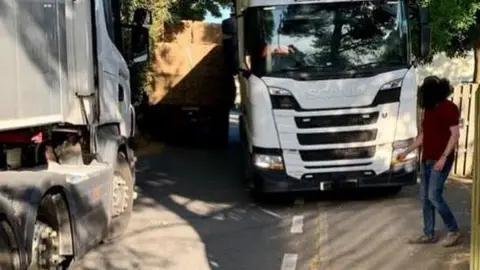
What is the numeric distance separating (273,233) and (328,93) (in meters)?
2.24

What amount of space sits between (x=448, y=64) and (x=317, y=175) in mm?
27047

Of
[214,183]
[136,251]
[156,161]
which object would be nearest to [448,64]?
[156,161]

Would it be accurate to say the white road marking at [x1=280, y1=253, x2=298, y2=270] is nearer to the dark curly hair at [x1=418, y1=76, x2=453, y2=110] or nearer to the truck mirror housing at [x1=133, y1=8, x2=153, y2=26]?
the dark curly hair at [x1=418, y1=76, x2=453, y2=110]

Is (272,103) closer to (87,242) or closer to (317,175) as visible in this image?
(317,175)

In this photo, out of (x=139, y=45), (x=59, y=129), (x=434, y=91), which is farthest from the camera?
(x=139, y=45)

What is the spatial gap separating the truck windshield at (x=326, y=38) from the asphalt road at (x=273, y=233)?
1.99 m

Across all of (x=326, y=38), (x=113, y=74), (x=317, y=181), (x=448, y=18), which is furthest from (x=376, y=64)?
(x=448, y=18)

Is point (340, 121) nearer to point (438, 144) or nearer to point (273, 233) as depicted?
point (273, 233)

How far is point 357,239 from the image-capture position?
8.66 m

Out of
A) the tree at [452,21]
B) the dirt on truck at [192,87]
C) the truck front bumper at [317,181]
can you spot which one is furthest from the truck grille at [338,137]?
the dirt on truck at [192,87]

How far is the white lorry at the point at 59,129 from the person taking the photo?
239 inches

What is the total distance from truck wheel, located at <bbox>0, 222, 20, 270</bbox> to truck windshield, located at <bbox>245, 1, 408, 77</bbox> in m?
5.50

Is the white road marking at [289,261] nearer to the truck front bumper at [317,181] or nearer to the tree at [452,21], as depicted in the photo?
the truck front bumper at [317,181]

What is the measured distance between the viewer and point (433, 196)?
7836 mm
